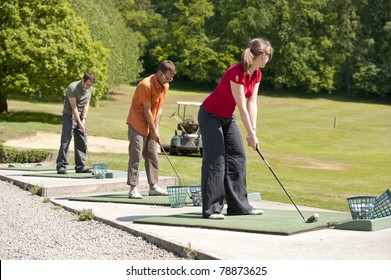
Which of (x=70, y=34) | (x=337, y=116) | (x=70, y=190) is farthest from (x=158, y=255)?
(x=337, y=116)

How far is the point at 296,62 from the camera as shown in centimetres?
7444

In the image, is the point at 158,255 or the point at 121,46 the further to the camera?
the point at 121,46

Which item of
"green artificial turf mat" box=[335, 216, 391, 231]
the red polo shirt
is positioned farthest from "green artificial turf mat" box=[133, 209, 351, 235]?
the red polo shirt

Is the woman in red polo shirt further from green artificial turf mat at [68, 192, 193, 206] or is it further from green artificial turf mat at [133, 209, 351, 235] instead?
green artificial turf mat at [68, 192, 193, 206]

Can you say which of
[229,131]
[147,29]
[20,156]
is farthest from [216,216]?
[147,29]

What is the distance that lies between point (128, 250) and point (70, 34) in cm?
2896

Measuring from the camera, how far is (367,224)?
714 centimetres

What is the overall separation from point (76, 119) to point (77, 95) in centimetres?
44

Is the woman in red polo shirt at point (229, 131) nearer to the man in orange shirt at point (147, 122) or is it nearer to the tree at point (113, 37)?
the man in orange shirt at point (147, 122)

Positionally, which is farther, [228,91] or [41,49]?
[41,49]

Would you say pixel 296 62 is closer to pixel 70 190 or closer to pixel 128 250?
pixel 70 190

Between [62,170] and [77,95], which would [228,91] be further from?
[62,170]

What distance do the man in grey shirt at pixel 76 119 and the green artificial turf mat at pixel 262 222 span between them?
17.0 ft

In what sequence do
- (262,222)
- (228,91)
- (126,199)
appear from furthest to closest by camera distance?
(126,199) → (228,91) → (262,222)
